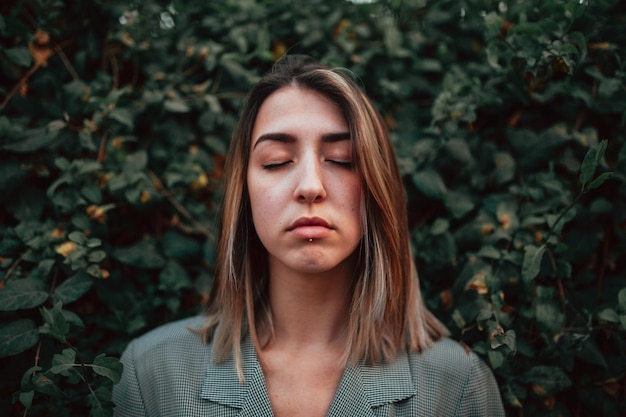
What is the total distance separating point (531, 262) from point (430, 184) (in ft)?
1.63

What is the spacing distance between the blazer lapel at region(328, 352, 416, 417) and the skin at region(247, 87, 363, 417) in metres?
0.06

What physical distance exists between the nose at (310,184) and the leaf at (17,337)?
0.95 metres

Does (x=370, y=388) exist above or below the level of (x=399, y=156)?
below

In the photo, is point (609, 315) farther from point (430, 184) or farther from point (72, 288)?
point (72, 288)

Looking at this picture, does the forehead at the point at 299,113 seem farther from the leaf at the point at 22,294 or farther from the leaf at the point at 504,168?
the leaf at the point at 22,294

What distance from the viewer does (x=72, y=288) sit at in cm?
166

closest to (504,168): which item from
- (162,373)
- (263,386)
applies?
(263,386)

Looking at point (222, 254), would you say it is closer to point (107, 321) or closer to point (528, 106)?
point (107, 321)

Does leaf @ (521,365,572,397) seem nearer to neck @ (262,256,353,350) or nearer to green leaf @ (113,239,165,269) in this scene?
neck @ (262,256,353,350)

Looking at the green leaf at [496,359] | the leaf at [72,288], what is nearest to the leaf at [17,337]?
the leaf at [72,288]

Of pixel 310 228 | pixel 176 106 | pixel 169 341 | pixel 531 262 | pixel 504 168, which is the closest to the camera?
pixel 310 228

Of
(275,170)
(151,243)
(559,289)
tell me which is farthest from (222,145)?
(559,289)

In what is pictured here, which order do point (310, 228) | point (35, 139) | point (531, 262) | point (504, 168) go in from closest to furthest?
point (310, 228)
point (531, 262)
point (35, 139)
point (504, 168)

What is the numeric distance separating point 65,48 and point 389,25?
1395 mm
